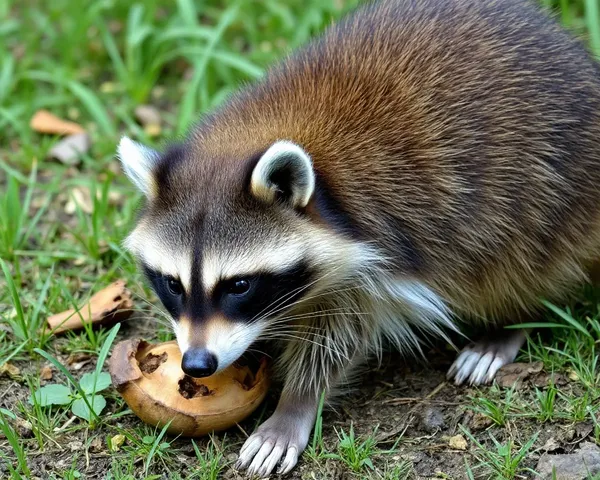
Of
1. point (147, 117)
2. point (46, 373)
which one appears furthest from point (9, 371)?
point (147, 117)

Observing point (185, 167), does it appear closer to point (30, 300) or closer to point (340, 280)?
point (340, 280)

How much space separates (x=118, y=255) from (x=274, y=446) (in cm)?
213

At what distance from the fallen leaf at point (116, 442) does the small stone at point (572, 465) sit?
6.76 ft

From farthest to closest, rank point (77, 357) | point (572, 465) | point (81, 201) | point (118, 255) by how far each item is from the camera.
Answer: point (81, 201) → point (118, 255) → point (77, 357) → point (572, 465)

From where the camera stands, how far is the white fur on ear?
474 centimetres

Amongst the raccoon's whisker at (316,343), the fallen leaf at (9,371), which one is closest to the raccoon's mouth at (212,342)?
the raccoon's whisker at (316,343)

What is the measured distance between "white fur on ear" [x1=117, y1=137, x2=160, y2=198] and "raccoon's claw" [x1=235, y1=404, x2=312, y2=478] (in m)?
1.35

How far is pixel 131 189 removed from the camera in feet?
22.4

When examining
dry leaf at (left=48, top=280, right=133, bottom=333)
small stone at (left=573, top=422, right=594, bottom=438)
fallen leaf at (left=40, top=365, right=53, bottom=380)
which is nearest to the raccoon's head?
dry leaf at (left=48, top=280, right=133, bottom=333)

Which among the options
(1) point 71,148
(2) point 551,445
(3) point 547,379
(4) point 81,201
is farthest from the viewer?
(1) point 71,148

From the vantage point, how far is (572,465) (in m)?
4.29

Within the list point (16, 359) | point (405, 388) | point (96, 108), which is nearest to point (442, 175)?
point (405, 388)

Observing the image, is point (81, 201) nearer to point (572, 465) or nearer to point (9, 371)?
point (9, 371)

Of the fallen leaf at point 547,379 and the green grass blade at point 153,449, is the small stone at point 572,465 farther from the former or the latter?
the green grass blade at point 153,449
